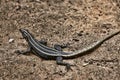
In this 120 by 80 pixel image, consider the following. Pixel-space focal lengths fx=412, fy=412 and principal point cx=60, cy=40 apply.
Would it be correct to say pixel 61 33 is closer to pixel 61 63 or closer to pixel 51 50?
pixel 51 50

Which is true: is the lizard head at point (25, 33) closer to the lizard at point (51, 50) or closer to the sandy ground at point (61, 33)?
the lizard at point (51, 50)

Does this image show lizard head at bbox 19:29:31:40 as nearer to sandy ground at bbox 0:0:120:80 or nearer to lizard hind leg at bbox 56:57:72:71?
sandy ground at bbox 0:0:120:80

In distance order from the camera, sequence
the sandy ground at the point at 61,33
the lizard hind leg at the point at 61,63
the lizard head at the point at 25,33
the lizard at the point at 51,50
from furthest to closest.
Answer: the lizard head at the point at 25,33 < the lizard at the point at 51,50 < the lizard hind leg at the point at 61,63 < the sandy ground at the point at 61,33

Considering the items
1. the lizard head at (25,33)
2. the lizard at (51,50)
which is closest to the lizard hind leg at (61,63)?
the lizard at (51,50)

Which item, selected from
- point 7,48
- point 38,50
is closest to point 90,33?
point 38,50

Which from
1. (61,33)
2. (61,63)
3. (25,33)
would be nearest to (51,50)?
(61,63)

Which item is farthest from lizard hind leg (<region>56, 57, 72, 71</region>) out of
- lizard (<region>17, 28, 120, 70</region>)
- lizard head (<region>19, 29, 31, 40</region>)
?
lizard head (<region>19, 29, 31, 40</region>)
